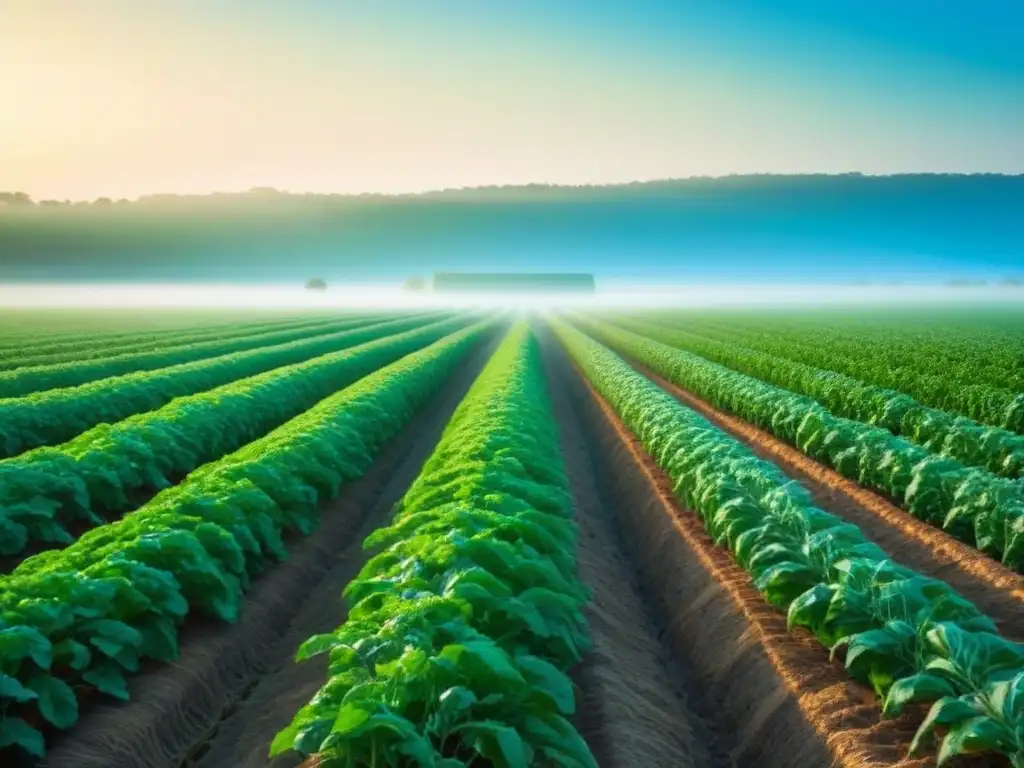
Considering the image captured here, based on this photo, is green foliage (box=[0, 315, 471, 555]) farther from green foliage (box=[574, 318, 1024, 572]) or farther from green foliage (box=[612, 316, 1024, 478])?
green foliage (box=[612, 316, 1024, 478])

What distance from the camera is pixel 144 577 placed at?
22.1 ft

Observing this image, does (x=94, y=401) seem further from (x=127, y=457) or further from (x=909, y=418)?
(x=909, y=418)

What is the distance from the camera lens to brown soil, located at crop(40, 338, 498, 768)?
5844 mm

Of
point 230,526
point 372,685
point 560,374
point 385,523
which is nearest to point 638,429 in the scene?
point 385,523

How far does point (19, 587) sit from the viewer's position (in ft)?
20.5

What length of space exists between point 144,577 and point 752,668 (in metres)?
5.13

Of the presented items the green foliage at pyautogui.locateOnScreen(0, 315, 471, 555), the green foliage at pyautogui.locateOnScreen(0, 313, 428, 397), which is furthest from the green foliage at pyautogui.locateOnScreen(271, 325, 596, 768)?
the green foliage at pyautogui.locateOnScreen(0, 313, 428, 397)

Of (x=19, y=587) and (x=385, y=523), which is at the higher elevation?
(x=19, y=587)

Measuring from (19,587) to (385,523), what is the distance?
667 cm

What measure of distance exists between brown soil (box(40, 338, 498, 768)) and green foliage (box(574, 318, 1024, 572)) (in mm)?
7319

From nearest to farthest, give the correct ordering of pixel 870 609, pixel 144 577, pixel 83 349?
1. pixel 870 609
2. pixel 144 577
3. pixel 83 349

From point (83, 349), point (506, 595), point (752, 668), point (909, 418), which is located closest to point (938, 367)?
point (909, 418)

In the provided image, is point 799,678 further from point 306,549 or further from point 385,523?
point 385,523

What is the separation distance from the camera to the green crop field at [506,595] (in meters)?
4.82
